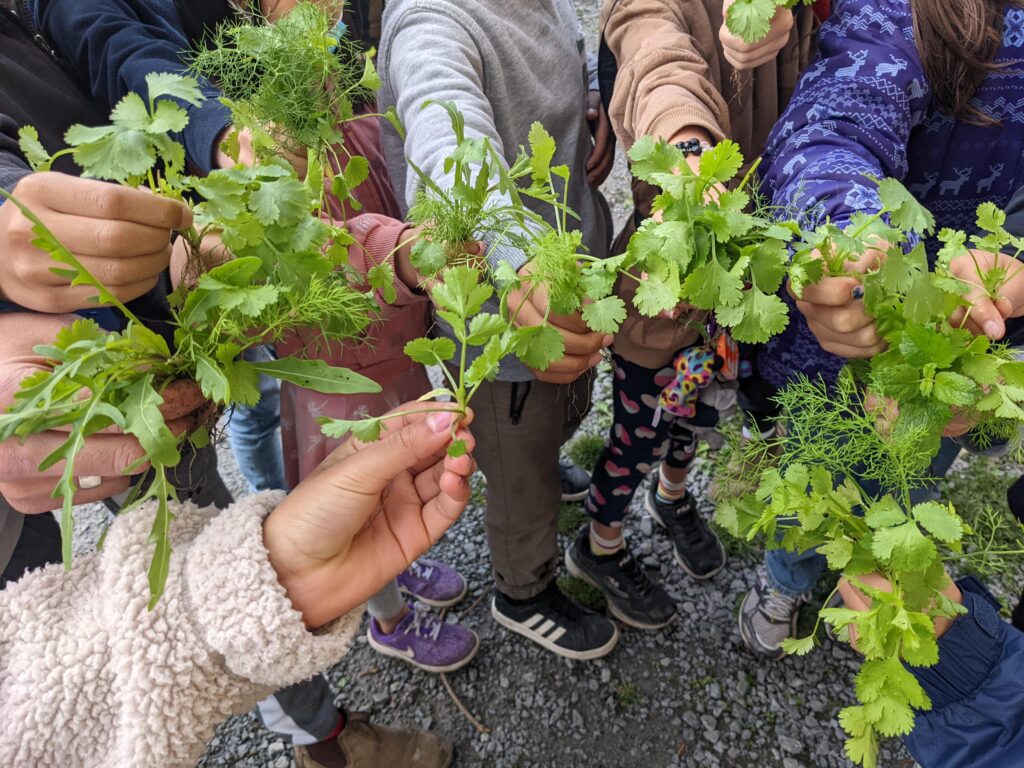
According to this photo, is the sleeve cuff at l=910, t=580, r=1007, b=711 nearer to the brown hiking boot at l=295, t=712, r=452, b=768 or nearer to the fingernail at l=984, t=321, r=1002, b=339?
the fingernail at l=984, t=321, r=1002, b=339

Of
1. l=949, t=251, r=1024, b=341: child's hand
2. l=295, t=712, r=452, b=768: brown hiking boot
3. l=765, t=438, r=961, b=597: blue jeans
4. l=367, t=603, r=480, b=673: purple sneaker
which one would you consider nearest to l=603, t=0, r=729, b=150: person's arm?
l=949, t=251, r=1024, b=341: child's hand

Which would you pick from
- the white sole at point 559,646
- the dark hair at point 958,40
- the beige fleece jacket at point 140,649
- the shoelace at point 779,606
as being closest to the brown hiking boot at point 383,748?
the white sole at point 559,646

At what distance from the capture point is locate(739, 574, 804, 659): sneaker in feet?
6.84

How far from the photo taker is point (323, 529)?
1.02m

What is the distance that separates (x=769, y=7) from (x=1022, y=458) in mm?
1041

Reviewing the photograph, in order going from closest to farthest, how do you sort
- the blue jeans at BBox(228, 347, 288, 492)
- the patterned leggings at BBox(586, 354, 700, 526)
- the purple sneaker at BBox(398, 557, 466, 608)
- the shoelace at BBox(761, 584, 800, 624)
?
1. the patterned leggings at BBox(586, 354, 700, 526)
2. the shoelace at BBox(761, 584, 800, 624)
3. the blue jeans at BBox(228, 347, 288, 492)
4. the purple sneaker at BBox(398, 557, 466, 608)

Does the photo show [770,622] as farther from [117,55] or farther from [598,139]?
[117,55]

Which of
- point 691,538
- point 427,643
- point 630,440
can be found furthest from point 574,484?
point 427,643

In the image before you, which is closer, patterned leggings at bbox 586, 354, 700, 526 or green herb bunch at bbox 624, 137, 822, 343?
green herb bunch at bbox 624, 137, 822, 343

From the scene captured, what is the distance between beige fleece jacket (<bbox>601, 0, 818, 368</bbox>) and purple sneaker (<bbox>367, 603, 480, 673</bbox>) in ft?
4.23

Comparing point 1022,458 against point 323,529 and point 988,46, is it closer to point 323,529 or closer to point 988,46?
point 988,46

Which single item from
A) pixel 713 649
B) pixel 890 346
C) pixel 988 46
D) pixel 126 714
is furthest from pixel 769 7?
pixel 713 649

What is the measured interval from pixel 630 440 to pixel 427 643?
3.40 ft

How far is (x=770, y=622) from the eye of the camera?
2096 millimetres
